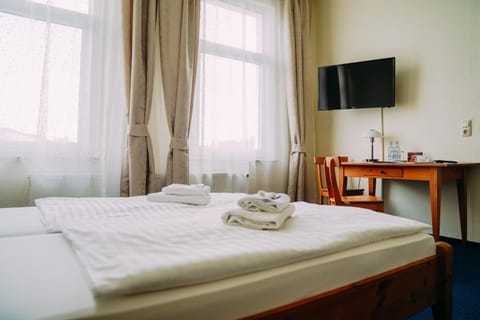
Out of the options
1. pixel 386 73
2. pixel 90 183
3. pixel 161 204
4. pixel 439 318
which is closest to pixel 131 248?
pixel 161 204

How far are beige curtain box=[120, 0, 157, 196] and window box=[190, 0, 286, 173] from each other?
50cm

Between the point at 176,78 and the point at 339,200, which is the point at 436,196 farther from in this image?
the point at 176,78

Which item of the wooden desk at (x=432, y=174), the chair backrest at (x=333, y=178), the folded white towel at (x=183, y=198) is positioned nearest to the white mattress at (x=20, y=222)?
the folded white towel at (x=183, y=198)

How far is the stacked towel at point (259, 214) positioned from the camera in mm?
1094

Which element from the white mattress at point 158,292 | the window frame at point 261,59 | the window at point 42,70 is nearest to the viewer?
the white mattress at point 158,292

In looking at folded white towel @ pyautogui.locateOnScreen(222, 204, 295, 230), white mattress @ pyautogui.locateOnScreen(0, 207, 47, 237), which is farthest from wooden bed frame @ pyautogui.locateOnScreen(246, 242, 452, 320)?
white mattress @ pyautogui.locateOnScreen(0, 207, 47, 237)

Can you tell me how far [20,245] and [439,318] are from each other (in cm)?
142

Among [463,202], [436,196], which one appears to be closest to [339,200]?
[436,196]

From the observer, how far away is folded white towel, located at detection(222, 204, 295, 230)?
42.9 inches

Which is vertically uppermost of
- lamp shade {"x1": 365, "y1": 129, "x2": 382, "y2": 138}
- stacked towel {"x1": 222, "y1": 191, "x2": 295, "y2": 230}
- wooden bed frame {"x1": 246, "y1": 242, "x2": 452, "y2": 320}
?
lamp shade {"x1": 365, "y1": 129, "x2": 382, "y2": 138}

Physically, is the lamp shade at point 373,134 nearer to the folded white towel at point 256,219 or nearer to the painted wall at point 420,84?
the painted wall at point 420,84

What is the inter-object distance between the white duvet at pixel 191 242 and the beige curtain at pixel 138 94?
1.19 meters

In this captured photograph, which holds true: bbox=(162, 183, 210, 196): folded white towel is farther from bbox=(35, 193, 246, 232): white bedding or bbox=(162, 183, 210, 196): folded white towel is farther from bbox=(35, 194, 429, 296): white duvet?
bbox=(35, 194, 429, 296): white duvet

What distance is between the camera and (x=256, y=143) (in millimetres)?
3510
